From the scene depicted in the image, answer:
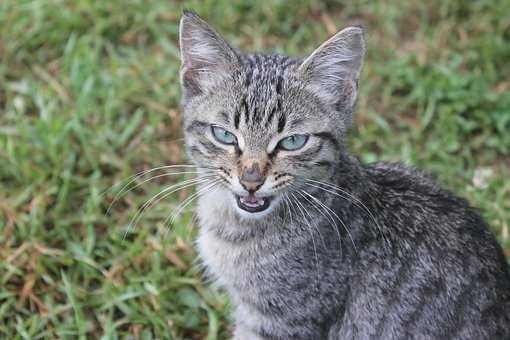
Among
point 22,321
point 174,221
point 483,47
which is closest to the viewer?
point 22,321

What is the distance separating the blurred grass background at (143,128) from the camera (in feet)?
15.5

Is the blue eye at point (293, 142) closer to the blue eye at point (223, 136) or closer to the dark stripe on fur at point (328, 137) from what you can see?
the dark stripe on fur at point (328, 137)

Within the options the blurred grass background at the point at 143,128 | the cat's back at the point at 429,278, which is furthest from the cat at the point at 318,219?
the blurred grass background at the point at 143,128

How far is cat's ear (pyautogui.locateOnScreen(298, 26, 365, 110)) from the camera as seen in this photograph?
12.1ft

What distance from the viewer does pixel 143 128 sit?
577 cm

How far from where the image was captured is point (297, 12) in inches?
264

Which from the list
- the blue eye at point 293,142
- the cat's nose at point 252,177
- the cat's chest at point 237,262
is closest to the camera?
the cat's nose at point 252,177

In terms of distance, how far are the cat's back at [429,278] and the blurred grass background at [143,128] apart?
1.00 m

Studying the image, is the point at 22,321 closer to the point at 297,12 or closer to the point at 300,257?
the point at 300,257

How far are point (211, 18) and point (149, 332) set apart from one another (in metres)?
3.07

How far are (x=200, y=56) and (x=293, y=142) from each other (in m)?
0.68

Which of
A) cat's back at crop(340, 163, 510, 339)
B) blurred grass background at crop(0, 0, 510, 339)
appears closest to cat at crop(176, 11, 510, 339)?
cat's back at crop(340, 163, 510, 339)

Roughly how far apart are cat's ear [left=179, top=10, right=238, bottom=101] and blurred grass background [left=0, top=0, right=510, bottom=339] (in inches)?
57.1

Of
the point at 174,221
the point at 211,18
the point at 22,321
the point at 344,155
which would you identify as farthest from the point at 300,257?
the point at 211,18
